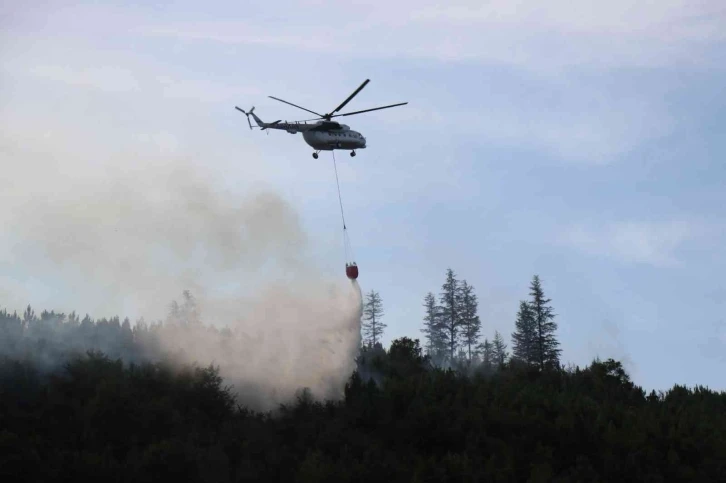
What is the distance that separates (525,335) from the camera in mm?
118438

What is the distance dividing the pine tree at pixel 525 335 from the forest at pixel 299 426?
2365 cm

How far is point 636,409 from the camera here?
90312 mm

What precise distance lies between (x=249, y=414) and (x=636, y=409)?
111ft

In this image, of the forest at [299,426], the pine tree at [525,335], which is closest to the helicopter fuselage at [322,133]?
the forest at [299,426]

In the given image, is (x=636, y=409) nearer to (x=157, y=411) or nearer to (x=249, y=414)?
(x=249, y=414)

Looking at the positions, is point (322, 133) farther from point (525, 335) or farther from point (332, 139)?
point (525, 335)

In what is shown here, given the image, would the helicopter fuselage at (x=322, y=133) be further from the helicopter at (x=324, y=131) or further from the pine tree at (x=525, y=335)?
the pine tree at (x=525, y=335)

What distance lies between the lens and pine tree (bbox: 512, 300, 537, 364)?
117312 mm

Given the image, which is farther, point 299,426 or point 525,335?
point 525,335

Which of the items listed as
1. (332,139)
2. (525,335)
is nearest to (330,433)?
(332,139)

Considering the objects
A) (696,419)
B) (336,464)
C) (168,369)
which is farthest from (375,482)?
(696,419)

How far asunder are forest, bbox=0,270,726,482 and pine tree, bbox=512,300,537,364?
77.6ft

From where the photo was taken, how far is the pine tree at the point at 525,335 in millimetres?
117312

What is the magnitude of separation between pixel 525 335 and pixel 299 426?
49.3 meters
